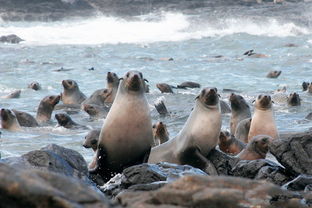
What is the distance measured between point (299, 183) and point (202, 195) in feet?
10.3

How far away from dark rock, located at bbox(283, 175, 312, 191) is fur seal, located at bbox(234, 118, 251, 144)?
5.16 metres

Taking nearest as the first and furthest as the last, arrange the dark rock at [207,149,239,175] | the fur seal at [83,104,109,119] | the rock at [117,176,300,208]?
the rock at [117,176,300,208] < the dark rock at [207,149,239,175] < the fur seal at [83,104,109,119]

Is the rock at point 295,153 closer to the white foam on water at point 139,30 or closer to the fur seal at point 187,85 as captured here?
the fur seal at point 187,85

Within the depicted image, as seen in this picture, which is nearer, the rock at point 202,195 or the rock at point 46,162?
the rock at point 202,195

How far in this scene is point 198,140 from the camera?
28.0ft

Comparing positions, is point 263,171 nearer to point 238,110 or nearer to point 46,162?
point 46,162

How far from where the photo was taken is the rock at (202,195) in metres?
3.10

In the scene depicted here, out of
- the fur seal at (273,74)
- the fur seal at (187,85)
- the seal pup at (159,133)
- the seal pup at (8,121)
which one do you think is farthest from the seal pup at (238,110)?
the fur seal at (273,74)

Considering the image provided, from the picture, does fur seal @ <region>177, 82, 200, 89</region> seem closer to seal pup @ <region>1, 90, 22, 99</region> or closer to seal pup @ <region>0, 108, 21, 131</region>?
seal pup @ <region>1, 90, 22, 99</region>

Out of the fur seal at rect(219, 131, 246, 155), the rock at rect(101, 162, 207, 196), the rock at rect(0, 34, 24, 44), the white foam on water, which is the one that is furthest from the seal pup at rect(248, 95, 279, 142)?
the rock at rect(0, 34, 24, 44)

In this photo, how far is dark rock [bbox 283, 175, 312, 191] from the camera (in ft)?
19.7

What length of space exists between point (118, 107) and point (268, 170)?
2044 mm

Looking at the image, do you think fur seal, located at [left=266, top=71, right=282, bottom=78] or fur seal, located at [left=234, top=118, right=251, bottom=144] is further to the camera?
fur seal, located at [left=266, top=71, right=282, bottom=78]

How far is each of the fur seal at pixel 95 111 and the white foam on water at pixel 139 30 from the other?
2258 centimetres
